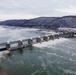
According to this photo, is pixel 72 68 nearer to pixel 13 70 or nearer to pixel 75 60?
pixel 75 60

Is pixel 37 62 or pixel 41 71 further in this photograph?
pixel 37 62

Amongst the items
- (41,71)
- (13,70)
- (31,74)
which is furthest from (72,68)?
(13,70)

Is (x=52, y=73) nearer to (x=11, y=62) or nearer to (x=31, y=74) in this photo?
(x=31, y=74)

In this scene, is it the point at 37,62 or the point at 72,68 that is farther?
the point at 37,62

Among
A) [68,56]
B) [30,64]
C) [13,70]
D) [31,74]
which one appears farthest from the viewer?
[68,56]

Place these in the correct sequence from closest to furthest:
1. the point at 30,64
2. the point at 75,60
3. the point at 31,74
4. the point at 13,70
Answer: the point at 31,74, the point at 13,70, the point at 30,64, the point at 75,60

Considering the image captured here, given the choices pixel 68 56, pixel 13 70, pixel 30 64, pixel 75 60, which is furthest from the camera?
pixel 68 56

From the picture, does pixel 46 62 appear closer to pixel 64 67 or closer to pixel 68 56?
pixel 64 67

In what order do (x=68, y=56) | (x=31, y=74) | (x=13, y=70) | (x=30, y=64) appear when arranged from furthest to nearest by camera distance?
(x=68, y=56) → (x=30, y=64) → (x=13, y=70) → (x=31, y=74)

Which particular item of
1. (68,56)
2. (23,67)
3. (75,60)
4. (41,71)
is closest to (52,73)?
(41,71)
